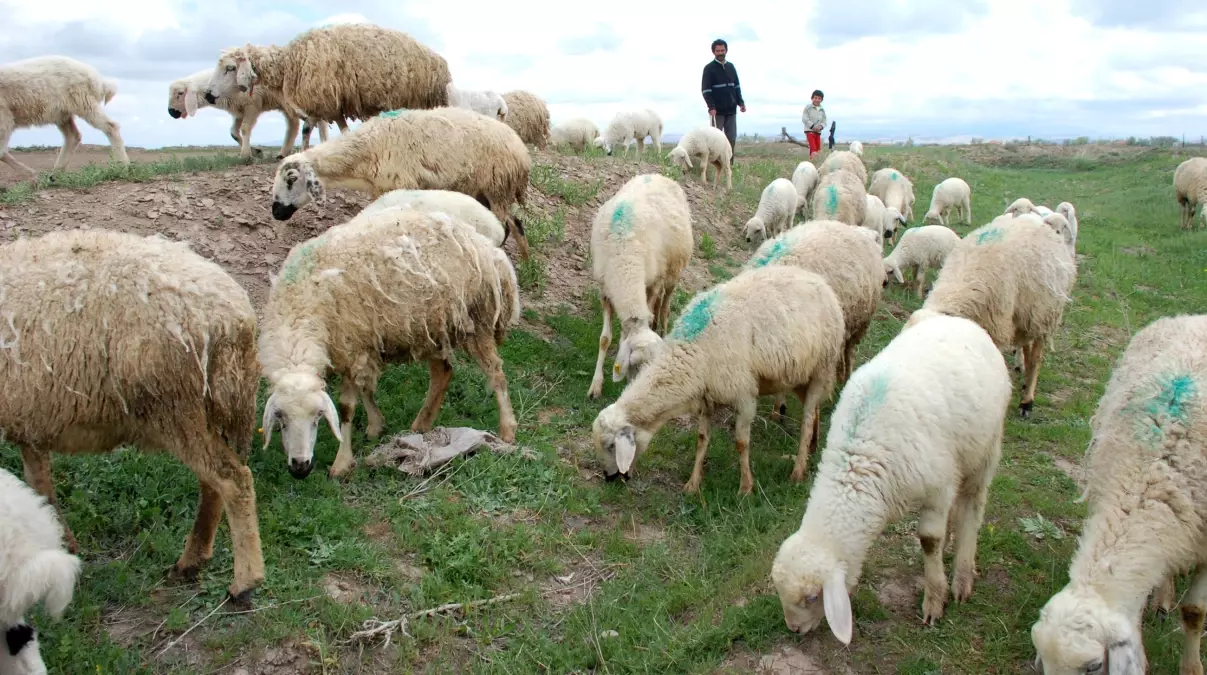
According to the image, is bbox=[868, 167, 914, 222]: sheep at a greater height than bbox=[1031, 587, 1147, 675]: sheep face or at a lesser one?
greater

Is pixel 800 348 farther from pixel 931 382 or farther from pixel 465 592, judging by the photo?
pixel 465 592

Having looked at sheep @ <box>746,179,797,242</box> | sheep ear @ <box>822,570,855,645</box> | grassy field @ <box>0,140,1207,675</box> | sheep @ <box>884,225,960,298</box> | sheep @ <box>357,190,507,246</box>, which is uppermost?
sheep @ <box>357,190,507,246</box>

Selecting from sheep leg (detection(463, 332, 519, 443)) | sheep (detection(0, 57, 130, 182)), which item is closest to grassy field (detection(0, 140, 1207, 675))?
sheep leg (detection(463, 332, 519, 443))

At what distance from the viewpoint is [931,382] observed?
450 cm

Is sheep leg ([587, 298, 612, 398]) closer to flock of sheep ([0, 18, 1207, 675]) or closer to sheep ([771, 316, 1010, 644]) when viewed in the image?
flock of sheep ([0, 18, 1207, 675])

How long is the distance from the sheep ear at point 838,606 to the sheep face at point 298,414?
9.98ft

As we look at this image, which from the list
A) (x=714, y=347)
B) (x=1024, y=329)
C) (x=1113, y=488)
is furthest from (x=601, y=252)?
(x=1113, y=488)

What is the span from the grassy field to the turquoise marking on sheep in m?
1.13

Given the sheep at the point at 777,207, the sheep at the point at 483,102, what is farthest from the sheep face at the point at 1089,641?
the sheep at the point at 777,207

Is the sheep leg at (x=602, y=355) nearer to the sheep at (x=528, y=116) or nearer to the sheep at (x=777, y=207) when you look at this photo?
the sheep at (x=777, y=207)

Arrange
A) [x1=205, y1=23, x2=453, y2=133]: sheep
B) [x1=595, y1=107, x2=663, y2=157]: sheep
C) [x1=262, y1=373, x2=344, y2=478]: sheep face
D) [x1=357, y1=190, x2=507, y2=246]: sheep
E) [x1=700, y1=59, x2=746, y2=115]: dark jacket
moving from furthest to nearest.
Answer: [x1=595, y1=107, x2=663, y2=157]: sheep, [x1=700, y1=59, x2=746, y2=115]: dark jacket, [x1=205, y1=23, x2=453, y2=133]: sheep, [x1=357, y1=190, x2=507, y2=246]: sheep, [x1=262, y1=373, x2=344, y2=478]: sheep face

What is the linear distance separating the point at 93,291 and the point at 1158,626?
5935 mm

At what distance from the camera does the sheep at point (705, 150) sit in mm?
15352

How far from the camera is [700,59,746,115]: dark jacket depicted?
617 inches
